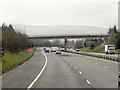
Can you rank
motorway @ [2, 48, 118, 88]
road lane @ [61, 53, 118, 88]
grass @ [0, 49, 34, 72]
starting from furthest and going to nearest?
grass @ [0, 49, 34, 72]
road lane @ [61, 53, 118, 88]
motorway @ [2, 48, 118, 88]

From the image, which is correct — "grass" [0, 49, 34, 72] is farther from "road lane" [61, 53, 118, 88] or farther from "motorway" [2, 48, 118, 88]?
"road lane" [61, 53, 118, 88]

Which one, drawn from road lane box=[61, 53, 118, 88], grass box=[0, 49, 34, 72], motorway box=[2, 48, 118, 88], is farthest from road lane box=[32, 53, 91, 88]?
grass box=[0, 49, 34, 72]

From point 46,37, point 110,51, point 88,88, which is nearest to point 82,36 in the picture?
point 46,37

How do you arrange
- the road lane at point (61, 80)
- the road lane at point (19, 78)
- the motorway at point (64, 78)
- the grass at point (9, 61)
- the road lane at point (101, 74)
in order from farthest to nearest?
the grass at point (9, 61), the road lane at point (101, 74), the road lane at point (19, 78), the motorway at point (64, 78), the road lane at point (61, 80)

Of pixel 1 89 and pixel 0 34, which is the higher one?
pixel 0 34

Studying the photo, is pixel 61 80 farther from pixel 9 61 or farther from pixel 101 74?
pixel 9 61

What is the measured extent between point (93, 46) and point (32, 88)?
479ft

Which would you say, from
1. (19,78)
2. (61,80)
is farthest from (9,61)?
(61,80)

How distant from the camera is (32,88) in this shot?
11984mm

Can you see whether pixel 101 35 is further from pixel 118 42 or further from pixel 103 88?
pixel 103 88

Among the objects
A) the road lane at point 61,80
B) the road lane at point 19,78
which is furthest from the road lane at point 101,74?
the road lane at point 19,78

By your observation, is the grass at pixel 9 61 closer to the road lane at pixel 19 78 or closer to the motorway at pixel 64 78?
the motorway at pixel 64 78

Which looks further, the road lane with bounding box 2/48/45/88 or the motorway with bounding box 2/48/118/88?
the road lane with bounding box 2/48/45/88

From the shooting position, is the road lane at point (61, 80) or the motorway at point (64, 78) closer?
the road lane at point (61, 80)
